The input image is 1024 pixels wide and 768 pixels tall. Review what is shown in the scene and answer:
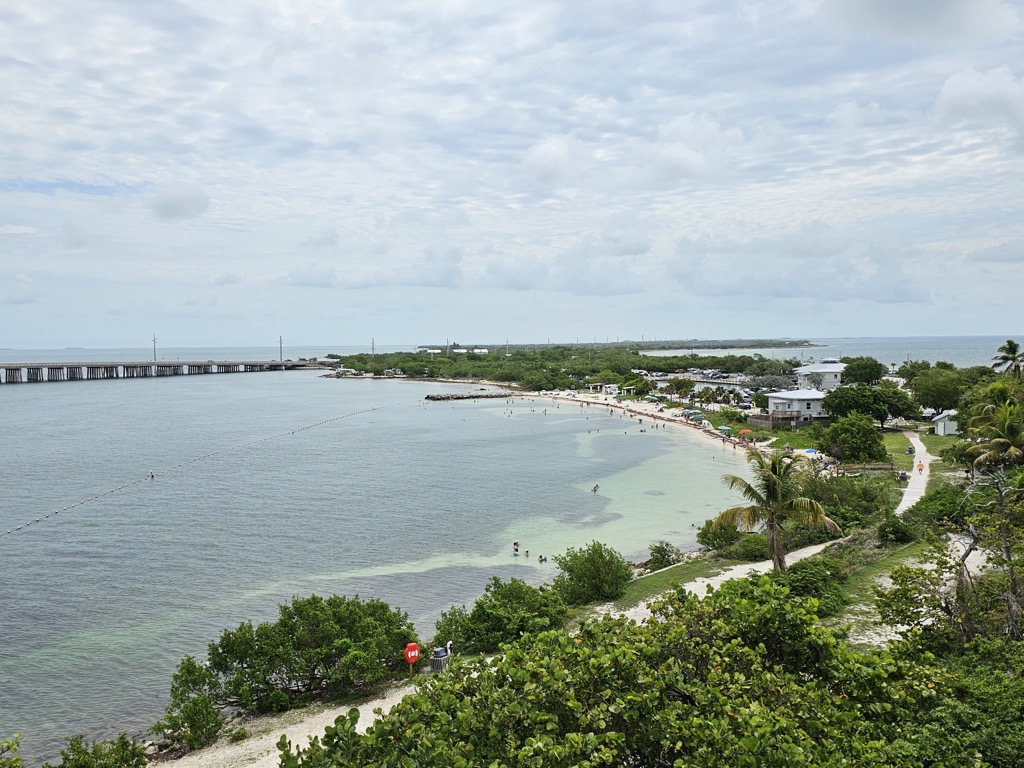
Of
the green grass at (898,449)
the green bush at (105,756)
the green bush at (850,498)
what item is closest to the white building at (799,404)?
the green grass at (898,449)

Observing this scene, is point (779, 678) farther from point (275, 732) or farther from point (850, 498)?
point (850, 498)

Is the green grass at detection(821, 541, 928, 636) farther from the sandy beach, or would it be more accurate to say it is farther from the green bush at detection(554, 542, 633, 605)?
the green bush at detection(554, 542, 633, 605)

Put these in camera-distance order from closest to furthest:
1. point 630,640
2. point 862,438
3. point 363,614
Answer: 1. point 630,640
2. point 363,614
3. point 862,438

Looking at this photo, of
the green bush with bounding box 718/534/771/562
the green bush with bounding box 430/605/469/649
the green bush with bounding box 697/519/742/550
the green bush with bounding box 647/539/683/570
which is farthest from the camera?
the green bush with bounding box 697/519/742/550

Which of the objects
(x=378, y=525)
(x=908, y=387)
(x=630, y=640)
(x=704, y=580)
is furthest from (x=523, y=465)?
(x=908, y=387)

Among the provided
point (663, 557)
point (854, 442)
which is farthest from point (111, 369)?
point (663, 557)

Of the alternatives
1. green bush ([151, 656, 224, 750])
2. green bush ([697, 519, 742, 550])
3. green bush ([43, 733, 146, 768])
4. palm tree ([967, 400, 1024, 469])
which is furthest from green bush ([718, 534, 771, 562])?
green bush ([43, 733, 146, 768])

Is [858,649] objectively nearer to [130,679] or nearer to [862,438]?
[130,679]
